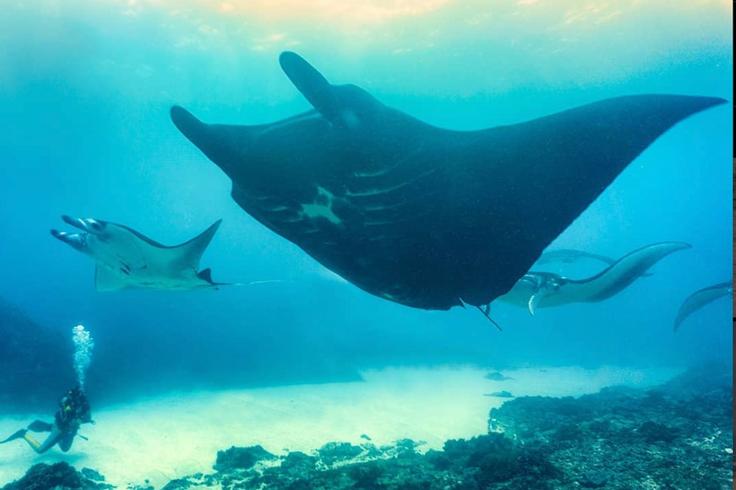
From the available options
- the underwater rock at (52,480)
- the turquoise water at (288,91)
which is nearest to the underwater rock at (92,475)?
the underwater rock at (52,480)

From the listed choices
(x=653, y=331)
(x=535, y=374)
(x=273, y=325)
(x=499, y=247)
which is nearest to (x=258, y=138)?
(x=499, y=247)

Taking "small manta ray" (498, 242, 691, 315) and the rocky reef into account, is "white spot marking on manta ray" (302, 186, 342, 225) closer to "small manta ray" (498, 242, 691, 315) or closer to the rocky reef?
"small manta ray" (498, 242, 691, 315)

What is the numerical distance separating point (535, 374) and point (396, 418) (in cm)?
1309

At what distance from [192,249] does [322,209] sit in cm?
310

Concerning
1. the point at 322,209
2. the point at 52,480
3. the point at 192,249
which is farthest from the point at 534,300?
the point at 52,480

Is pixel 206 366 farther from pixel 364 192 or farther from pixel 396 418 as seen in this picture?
pixel 364 192

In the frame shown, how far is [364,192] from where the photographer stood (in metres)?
3.09

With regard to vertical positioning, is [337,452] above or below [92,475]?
above

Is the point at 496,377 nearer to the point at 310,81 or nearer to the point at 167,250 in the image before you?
the point at 167,250

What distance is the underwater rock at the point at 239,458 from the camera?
24.3ft

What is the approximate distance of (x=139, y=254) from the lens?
576 cm

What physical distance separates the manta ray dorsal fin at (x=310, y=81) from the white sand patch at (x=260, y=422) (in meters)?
7.32

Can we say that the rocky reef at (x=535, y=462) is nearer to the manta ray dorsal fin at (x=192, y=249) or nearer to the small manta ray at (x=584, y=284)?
the small manta ray at (x=584, y=284)

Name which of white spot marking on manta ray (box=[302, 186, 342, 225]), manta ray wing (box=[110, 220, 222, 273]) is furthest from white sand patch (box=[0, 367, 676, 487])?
white spot marking on manta ray (box=[302, 186, 342, 225])
